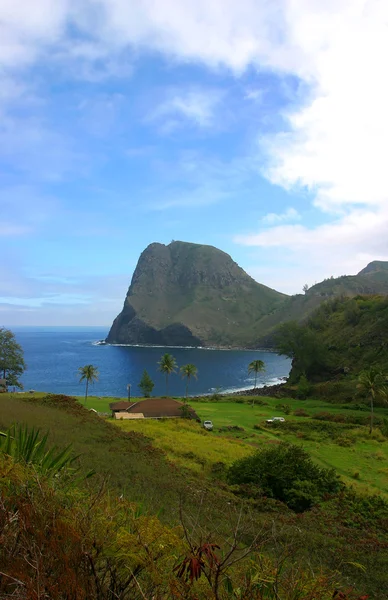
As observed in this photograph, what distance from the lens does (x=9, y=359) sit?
68.5 m

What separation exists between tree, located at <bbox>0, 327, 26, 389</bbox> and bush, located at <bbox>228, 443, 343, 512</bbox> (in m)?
56.7

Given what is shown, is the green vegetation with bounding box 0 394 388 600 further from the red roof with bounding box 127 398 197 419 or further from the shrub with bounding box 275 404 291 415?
the shrub with bounding box 275 404 291 415

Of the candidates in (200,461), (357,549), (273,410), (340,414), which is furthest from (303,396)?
(357,549)

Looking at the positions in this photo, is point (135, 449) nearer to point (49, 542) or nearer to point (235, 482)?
point (235, 482)

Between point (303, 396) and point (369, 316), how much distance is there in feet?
98.8

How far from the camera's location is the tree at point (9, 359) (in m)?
68.2

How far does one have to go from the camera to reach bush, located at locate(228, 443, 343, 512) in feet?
62.6

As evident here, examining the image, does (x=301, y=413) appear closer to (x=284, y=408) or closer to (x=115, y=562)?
(x=284, y=408)

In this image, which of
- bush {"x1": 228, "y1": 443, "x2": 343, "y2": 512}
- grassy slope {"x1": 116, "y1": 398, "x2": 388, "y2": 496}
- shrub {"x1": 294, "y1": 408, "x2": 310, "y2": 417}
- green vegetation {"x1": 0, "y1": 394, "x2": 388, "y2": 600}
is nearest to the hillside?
shrub {"x1": 294, "y1": 408, "x2": 310, "y2": 417}

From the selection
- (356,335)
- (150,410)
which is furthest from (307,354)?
(150,410)

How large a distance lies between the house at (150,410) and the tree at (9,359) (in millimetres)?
31309

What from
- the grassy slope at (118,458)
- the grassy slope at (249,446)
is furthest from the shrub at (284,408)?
the grassy slope at (118,458)

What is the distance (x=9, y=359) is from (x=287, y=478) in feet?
197

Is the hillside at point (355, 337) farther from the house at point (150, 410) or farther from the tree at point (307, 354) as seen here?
the house at point (150, 410)
